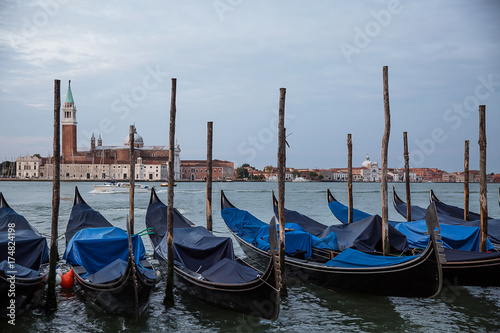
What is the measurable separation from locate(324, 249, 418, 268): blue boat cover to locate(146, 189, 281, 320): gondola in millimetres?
944

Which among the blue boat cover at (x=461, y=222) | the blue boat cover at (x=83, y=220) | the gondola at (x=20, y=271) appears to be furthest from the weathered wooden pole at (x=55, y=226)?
the blue boat cover at (x=461, y=222)

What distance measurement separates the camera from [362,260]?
5.75 metres

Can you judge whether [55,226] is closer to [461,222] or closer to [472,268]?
[472,268]

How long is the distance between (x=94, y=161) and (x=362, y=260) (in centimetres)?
6852

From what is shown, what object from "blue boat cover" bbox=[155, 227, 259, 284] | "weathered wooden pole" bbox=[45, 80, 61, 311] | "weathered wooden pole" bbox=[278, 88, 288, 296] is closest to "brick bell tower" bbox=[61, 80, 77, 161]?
"blue boat cover" bbox=[155, 227, 259, 284]

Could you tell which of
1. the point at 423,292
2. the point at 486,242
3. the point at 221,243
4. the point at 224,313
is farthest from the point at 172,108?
the point at 486,242

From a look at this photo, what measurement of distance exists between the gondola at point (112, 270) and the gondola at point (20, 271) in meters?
0.36

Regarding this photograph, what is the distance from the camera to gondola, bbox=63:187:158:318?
4805mm

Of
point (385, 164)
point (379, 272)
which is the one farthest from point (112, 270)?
point (385, 164)

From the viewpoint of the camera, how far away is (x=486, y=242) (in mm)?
6832

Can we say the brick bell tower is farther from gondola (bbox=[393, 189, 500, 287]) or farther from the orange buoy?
gondola (bbox=[393, 189, 500, 287])

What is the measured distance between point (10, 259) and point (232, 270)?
103 inches

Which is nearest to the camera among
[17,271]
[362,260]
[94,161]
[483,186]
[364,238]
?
[17,271]

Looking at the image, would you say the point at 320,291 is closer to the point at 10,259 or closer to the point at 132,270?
the point at 132,270
